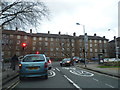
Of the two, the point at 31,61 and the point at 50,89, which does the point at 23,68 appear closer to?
the point at 31,61

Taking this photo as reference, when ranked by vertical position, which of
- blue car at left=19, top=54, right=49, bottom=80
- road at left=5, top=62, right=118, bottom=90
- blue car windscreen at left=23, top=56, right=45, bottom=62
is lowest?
A: road at left=5, top=62, right=118, bottom=90

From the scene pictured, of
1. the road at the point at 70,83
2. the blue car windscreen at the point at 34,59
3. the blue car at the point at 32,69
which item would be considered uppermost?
the blue car windscreen at the point at 34,59

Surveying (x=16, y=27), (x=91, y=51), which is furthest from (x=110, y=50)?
(x=16, y=27)

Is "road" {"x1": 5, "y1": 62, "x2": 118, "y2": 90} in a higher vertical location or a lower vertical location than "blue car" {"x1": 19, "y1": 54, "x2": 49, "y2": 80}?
lower

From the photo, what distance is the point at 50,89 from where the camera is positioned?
22.9 ft

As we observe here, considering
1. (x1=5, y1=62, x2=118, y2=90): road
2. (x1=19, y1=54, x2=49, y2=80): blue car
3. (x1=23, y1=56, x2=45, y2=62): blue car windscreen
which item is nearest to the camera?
(x1=5, y1=62, x2=118, y2=90): road

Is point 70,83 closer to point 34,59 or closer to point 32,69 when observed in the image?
point 32,69

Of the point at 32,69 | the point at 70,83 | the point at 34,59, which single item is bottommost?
the point at 70,83

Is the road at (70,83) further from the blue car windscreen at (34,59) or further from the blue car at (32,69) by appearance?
the blue car windscreen at (34,59)

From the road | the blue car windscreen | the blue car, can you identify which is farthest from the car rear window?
the road

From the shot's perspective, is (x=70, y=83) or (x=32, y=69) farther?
(x=32, y=69)

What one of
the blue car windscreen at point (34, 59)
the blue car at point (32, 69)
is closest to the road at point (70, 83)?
the blue car at point (32, 69)

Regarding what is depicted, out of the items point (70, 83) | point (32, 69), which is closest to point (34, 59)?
point (32, 69)

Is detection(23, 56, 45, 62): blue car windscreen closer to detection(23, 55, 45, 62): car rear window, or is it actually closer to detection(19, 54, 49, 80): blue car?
detection(23, 55, 45, 62): car rear window
